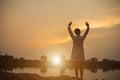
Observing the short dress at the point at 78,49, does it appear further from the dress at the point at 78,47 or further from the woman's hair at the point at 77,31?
the woman's hair at the point at 77,31

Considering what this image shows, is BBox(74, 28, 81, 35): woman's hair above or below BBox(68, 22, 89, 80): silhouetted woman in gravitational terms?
above

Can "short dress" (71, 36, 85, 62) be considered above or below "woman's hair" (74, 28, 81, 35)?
below

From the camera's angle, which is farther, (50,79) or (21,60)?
(21,60)

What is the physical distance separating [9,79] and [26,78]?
0.83 metres

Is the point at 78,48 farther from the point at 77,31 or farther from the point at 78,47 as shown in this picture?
the point at 77,31

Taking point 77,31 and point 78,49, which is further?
point 78,49

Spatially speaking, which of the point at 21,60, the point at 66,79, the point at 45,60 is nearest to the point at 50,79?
the point at 66,79

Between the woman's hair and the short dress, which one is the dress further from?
the woman's hair

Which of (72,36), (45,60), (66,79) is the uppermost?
(45,60)

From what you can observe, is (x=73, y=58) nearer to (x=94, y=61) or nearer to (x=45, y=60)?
(x=45, y=60)

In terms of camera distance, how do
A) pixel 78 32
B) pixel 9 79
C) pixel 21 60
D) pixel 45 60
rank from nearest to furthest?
pixel 78 32
pixel 9 79
pixel 45 60
pixel 21 60

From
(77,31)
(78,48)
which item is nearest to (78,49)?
(78,48)

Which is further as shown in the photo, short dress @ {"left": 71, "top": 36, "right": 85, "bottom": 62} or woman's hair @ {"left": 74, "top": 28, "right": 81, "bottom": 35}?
short dress @ {"left": 71, "top": 36, "right": 85, "bottom": 62}

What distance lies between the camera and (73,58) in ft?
41.7
